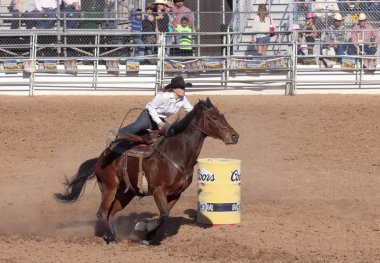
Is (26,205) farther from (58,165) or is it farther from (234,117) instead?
(234,117)

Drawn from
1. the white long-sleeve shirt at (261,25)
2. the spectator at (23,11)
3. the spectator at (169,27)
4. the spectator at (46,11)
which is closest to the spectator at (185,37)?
the spectator at (169,27)

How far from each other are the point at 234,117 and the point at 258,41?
4249 millimetres

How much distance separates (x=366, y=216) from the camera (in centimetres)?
1238

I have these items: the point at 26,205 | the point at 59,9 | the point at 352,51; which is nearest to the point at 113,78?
the point at 59,9

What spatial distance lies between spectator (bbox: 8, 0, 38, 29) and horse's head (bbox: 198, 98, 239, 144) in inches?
520

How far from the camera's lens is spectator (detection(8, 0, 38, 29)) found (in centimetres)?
2306

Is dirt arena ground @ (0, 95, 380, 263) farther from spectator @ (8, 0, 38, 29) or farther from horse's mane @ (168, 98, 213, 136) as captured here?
spectator @ (8, 0, 38, 29)

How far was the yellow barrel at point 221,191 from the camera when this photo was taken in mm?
11453

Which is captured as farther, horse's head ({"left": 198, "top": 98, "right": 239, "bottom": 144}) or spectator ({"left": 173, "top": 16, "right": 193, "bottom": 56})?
spectator ({"left": 173, "top": 16, "right": 193, "bottom": 56})

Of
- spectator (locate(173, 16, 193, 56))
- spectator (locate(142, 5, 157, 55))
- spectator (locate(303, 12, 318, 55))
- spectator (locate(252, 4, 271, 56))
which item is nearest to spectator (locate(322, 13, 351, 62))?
spectator (locate(303, 12, 318, 55))

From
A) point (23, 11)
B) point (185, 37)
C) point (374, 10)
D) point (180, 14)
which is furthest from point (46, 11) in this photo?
point (374, 10)

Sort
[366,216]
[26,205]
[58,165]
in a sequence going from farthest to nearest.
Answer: [58,165] → [26,205] → [366,216]

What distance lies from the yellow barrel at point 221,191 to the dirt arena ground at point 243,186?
244 millimetres

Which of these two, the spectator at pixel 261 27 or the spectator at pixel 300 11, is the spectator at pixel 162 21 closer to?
the spectator at pixel 261 27
